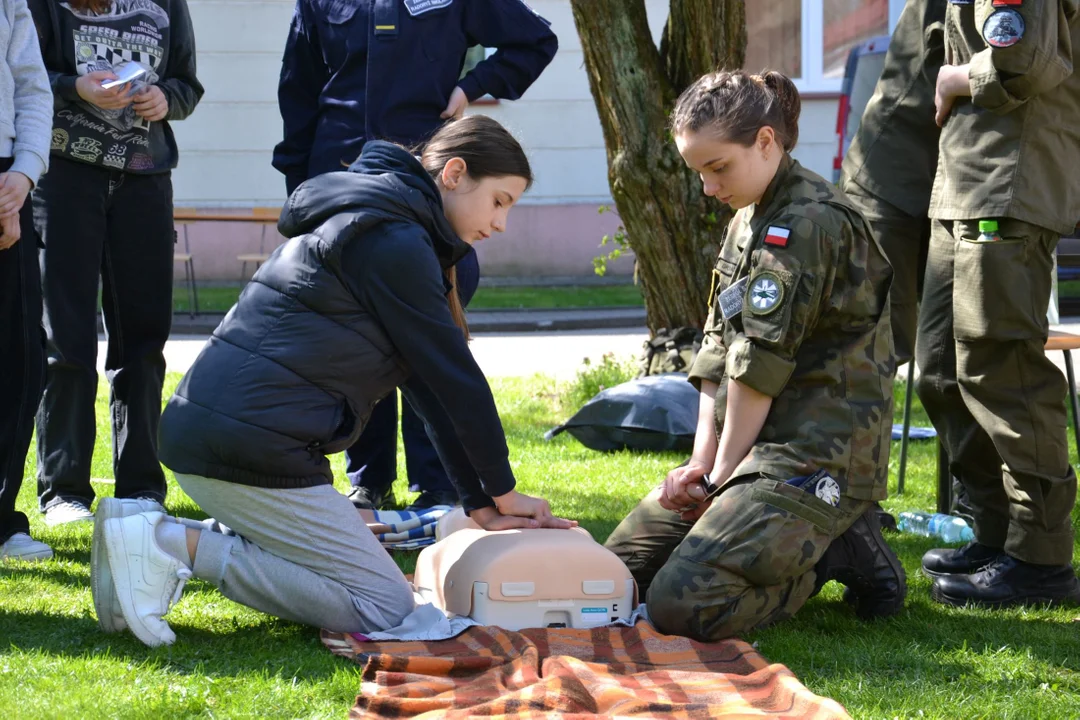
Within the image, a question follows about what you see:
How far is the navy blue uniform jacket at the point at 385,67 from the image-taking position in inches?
182

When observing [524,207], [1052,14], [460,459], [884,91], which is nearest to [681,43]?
[884,91]

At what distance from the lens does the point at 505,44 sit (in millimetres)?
4875

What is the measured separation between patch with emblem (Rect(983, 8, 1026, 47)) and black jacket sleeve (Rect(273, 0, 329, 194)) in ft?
8.19

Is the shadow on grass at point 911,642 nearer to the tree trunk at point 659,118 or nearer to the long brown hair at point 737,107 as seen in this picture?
the long brown hair at point 737,107

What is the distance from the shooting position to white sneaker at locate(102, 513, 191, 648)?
3051 mm

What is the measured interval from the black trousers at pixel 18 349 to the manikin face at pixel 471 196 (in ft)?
4.61

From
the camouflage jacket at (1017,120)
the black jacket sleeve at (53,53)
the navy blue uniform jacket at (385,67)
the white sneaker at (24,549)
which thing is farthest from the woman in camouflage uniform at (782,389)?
the black jacket sleeve at (53,53)

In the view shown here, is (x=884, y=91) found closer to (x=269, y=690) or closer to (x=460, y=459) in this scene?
(x=460, y=459)

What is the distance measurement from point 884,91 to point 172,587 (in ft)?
8.56

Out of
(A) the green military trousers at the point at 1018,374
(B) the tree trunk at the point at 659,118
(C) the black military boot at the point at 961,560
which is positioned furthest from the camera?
(B) the tree trunk at the point at 659,118

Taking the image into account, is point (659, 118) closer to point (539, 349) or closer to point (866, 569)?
point (539, 349)

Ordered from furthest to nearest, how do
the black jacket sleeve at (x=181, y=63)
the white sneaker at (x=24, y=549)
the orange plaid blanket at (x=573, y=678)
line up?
the black jacket sleeve at (x=181, y=63), the white sneaker at (x=24, y=549), the orange plaid blanket at (x=573, y=678)

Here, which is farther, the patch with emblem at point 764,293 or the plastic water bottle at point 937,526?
the plastic water bottle at point 937,526

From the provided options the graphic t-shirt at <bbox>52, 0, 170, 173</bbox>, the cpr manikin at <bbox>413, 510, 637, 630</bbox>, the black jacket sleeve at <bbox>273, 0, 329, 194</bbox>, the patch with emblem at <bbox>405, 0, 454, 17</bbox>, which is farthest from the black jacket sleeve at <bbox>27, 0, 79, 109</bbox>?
the cpr manikin at <bbox>413, 510, 637, 630</bbox>
